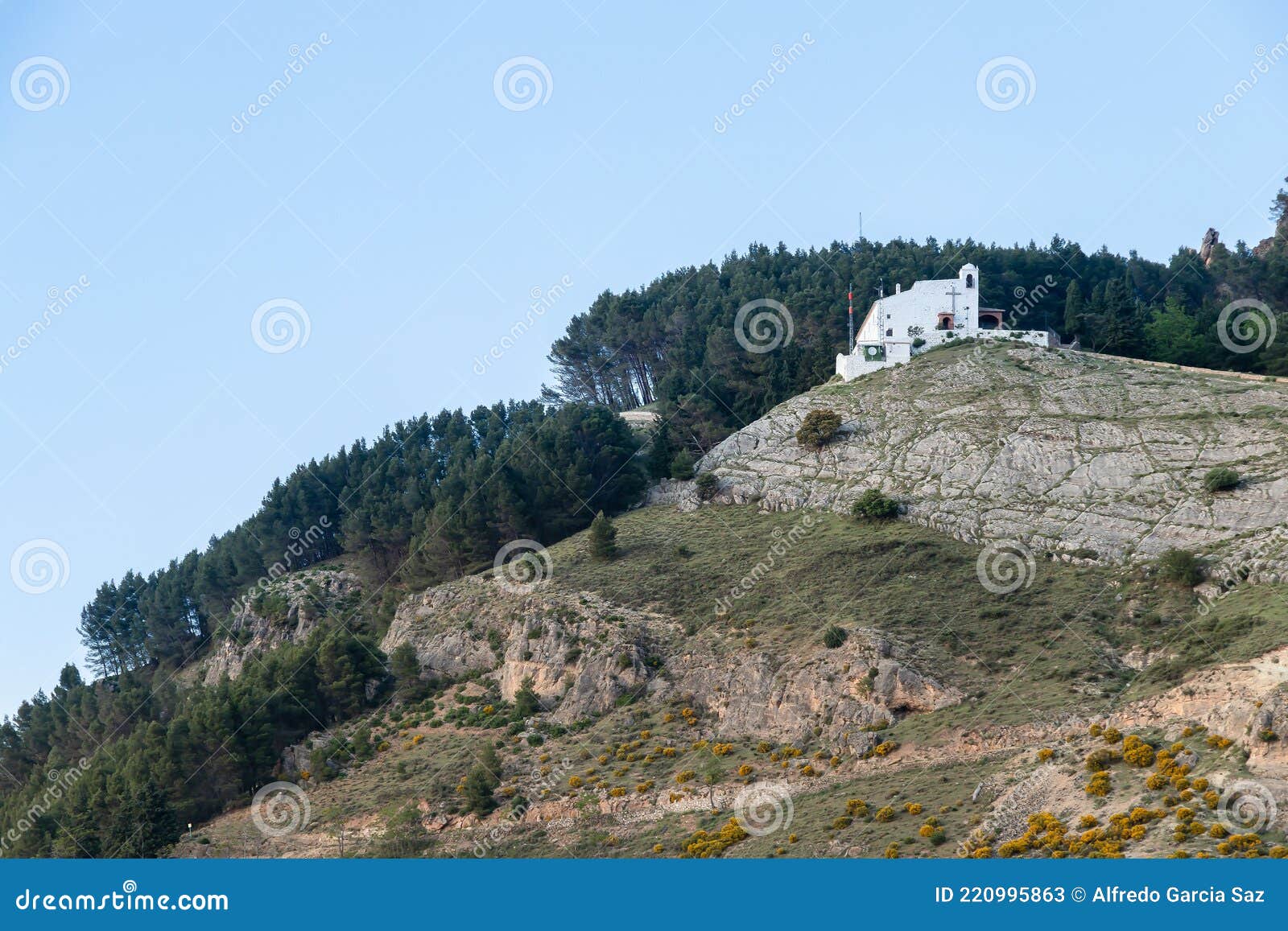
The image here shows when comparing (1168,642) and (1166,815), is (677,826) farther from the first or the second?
(1168,642)

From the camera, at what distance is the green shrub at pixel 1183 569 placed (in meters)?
61.4

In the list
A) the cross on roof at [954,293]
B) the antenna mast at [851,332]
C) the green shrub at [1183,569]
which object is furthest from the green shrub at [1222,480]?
the antenna mast at [851,332]

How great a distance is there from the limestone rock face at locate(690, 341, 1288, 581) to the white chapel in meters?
1.89

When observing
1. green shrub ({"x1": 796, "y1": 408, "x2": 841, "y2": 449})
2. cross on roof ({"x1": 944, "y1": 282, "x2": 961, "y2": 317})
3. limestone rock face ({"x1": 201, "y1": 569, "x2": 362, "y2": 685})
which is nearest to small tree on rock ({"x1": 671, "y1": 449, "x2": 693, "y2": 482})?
green shrub ({"x1": 796, "y1": 408, "x2": 841, "y2": 449})

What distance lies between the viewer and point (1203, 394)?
79.8 m

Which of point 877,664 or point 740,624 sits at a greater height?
point 740,624

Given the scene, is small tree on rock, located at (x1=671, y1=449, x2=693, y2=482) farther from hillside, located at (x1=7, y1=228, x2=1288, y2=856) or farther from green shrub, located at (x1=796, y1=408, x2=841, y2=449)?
green shrub, located at (x1=796, y1=408, x2=841, y2=449)

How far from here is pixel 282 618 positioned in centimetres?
8662

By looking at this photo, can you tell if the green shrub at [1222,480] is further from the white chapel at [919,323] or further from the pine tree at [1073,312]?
the pine tree at [1073,312]

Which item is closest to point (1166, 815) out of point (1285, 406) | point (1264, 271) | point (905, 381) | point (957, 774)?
point (957, 774)

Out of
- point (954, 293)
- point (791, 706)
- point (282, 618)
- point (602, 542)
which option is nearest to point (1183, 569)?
point (791, 706)

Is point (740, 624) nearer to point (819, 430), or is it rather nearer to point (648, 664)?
point (648, 664)

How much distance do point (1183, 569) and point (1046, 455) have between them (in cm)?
1527

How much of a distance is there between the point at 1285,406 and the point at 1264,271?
42.3 m
